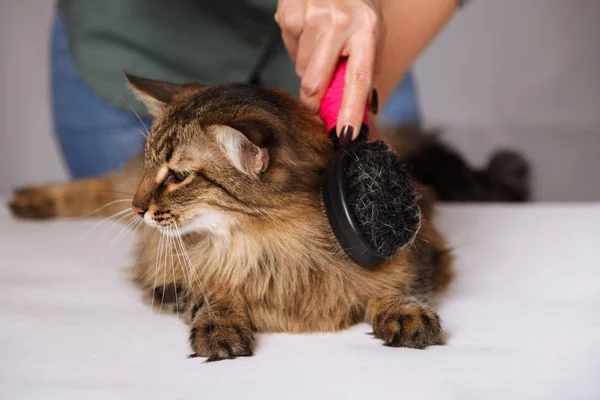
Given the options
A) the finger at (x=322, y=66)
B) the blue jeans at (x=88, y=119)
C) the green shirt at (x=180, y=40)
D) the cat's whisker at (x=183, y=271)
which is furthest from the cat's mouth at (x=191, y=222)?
the blue jeans at (x=88, y=119)

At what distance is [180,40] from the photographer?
263 centimetres

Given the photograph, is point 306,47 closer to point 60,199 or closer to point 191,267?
point 191,267

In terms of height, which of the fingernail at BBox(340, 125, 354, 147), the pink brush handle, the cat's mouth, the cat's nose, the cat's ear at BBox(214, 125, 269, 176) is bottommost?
the cat's nose

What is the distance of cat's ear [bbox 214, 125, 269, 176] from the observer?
1.22 meters

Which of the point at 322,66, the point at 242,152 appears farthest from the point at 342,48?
the point at 242,152

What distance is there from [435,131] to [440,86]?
1373 millimetres

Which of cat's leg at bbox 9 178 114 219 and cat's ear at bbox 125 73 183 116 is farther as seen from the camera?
cat's leg at bbox 9 178 114 219

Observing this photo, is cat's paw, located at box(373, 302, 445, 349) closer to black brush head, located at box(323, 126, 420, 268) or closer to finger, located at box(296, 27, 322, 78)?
black brush head, located at box(323, 126, 420, 268)

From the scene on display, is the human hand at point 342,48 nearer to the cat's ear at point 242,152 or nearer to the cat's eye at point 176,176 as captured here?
the cat's ear at point 242,152

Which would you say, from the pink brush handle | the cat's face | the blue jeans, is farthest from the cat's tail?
the cat's face

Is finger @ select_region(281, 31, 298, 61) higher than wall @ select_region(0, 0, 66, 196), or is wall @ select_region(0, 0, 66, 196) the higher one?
finger @ select_region(281, 31, 298, 61)

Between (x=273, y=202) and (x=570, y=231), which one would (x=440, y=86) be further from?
(x=273, y=202)

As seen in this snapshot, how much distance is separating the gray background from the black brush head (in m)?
2.52

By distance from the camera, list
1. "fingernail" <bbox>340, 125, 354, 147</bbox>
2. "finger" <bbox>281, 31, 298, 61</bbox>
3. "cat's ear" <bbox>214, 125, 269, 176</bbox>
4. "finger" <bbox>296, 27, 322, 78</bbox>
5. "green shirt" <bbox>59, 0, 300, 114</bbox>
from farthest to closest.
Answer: "green shirt" <bbox>59, 0, 300, 114</bbox>, "finger" <bbox>281, 31, 298, 61</bbox>, "finger" <bbox>296, 27, 322, 78</bbox>, "fingernail" <bbox>340, 125, 354, 147</bbox>, "cat's ear" <bbox>214, 125, 269, 176</bbox>
